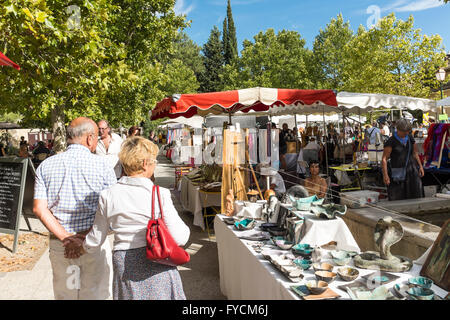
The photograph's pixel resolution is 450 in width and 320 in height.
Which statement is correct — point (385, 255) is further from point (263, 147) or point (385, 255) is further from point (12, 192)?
point (12, 192)

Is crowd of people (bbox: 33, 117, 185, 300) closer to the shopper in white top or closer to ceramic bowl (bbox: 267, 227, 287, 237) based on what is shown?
ceramic bowl (bbox: 267, 227, 287, 237)

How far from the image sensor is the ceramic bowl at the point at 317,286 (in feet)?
6.44

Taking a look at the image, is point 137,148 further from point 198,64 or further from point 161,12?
point 198,64

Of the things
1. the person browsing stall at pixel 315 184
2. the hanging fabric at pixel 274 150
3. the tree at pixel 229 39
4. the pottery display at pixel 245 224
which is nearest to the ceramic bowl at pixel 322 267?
the pottery display at pixel 245 224

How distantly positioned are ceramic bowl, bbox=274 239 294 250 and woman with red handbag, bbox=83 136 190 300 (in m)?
1.02

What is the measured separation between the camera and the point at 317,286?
2.07 m

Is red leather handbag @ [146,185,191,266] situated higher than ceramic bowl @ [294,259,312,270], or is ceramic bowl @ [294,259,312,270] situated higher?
red leather handbag @ [146,185,191,266]

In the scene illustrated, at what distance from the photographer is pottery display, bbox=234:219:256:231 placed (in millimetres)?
3434

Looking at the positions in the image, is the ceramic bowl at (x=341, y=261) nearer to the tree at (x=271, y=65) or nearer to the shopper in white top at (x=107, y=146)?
the shopper in white top at (x=107, y=146)

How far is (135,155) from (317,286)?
1.36m

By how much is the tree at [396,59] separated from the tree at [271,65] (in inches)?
283

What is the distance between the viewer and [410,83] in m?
23.2

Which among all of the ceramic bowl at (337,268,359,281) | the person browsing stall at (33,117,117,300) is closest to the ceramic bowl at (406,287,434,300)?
the ceramic bowl at (337,268,359,281)
